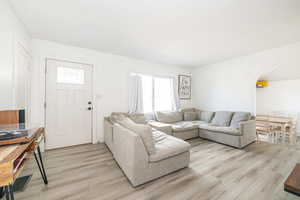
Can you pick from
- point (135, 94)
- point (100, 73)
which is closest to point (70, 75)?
point (100, 73)

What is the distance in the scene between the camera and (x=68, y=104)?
2996mm

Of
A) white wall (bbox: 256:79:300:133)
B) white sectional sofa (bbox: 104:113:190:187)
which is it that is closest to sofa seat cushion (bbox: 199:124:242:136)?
white sectional sofa (bbox: 104:113:190:187)

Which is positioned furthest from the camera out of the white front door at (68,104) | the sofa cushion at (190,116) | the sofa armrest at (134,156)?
the sofa cushion at (190,116)

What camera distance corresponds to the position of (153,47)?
10.1 feet

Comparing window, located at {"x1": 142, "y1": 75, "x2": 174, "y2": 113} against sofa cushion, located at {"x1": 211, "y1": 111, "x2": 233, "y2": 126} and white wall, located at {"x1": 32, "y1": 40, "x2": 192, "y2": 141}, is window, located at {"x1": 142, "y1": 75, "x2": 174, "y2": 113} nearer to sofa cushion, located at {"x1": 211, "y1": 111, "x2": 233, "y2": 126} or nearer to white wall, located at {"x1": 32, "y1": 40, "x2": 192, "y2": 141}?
white wall, located at {"x1": 32, "y1": 40, "x2": 192, "y2": 141}

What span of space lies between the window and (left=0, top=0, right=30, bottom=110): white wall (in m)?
2.92

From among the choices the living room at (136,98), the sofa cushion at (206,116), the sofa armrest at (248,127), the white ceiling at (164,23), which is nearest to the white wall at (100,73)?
the living room at (136,98)

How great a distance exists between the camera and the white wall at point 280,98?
157 inches

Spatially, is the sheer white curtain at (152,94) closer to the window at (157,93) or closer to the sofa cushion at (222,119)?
the window at (157,93)

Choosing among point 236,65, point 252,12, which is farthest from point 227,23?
point 236,65

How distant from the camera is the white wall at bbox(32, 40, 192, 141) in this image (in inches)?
106

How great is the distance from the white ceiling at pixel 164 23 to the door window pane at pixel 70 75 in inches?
24.4

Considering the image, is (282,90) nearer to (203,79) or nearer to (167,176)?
(203,79)

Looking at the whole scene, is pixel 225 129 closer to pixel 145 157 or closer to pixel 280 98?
pixel 145 157
